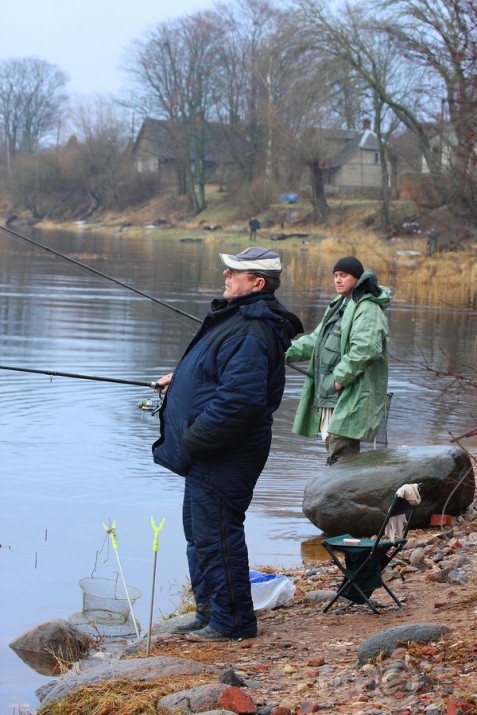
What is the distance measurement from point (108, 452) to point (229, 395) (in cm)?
558

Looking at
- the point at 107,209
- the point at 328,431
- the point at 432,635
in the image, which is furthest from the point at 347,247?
the point at 107,209

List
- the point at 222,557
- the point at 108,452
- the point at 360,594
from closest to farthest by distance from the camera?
the point at 222,557
the point at 360,594
the point at 108,452

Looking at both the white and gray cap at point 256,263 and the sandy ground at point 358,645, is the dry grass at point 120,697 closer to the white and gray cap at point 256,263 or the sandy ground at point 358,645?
the sandy ground at point 358,645

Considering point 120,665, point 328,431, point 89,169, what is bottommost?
point 120,665

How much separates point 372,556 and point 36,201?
295 feet

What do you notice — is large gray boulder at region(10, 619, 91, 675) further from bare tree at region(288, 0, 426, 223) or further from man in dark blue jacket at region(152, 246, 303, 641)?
bare tree at region(288, 0, 426, 223)

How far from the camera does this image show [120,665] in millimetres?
5051

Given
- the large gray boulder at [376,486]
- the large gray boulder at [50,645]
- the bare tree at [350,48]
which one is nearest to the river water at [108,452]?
the large gray boulder at [50,645]

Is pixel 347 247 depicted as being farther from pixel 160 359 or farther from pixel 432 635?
pixel 432 635

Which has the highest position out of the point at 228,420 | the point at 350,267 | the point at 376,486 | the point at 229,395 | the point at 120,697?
the point at 350,267

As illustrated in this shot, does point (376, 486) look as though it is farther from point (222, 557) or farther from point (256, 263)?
point (256, 263)

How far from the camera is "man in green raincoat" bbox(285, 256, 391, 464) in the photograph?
792 centimetres

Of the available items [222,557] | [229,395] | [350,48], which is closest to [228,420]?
[229,395]

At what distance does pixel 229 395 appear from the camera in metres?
5.50
